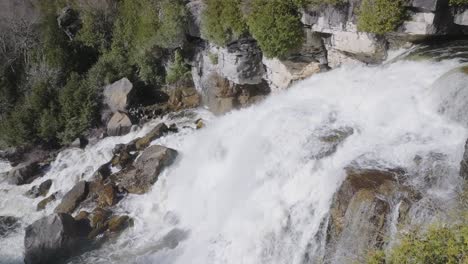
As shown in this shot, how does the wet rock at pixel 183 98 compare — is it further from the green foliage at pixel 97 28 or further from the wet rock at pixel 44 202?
the wet rock at pixel 44 202

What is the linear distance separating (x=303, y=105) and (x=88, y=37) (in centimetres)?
1368

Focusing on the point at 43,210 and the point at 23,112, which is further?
the point at 23,112

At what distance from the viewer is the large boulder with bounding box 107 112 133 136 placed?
18203 mm

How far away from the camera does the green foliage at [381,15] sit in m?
11.8

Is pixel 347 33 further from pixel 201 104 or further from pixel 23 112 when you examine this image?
pixel 23 112

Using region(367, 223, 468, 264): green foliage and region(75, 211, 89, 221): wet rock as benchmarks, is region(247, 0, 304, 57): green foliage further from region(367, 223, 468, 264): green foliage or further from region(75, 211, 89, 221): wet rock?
region(367, 223, 468, 264): green foliage

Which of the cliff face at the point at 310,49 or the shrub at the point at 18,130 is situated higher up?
the cliff face at the point at 310,49

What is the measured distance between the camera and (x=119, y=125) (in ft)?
59.9

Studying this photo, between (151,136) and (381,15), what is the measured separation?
934cm

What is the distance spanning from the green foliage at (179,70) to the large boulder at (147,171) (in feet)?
17.4

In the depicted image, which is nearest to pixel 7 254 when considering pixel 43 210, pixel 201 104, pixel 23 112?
pixel 43 210

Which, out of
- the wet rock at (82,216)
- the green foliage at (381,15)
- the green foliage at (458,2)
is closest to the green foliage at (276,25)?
the green foliage at (381,15)

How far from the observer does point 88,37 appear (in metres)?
22.1

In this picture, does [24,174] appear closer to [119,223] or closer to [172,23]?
[119,223]
